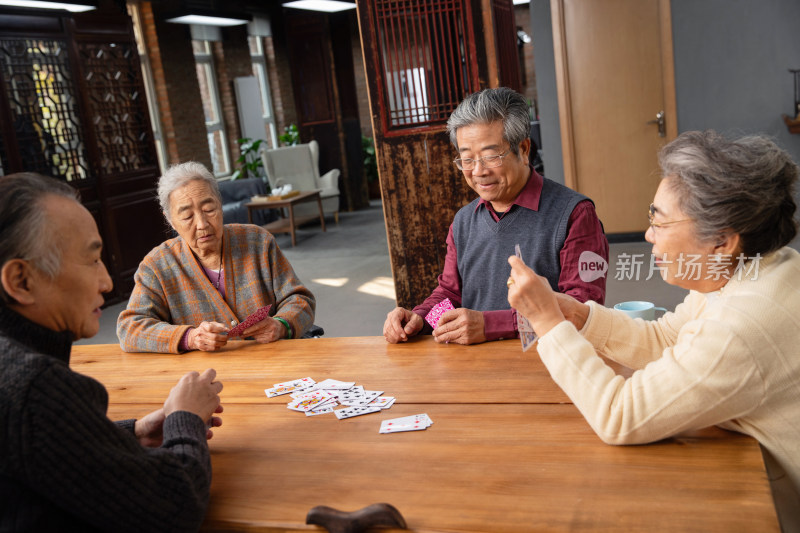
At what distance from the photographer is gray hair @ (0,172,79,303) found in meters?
1.17

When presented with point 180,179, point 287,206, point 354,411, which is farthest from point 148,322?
point 287,206

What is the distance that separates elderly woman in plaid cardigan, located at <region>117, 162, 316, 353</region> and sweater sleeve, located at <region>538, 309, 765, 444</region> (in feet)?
4.53

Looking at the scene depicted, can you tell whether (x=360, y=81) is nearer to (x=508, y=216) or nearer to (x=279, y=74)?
(x=279, y=74)

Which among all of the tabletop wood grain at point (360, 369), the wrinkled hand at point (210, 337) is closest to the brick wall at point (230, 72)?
the tabletop wood grain at point (360, 369)

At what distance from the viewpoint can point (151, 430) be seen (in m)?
1.62

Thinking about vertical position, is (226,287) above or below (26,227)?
below

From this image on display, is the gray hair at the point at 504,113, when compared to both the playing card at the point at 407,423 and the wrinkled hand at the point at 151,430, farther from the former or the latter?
the wrinkled hand at the point at 151,430

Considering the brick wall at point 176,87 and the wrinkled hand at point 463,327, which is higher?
the brick wall at point 176,87

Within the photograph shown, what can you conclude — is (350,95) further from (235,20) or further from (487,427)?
(487,427)

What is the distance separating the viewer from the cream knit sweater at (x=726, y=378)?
4.18 ft

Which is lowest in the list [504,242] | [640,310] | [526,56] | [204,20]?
[640,310]

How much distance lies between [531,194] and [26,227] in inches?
62.4

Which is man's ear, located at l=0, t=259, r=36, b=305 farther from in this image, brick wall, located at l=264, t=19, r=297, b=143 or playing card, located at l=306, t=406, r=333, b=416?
brick wall, located at l=264, t=19, r=297, b=143

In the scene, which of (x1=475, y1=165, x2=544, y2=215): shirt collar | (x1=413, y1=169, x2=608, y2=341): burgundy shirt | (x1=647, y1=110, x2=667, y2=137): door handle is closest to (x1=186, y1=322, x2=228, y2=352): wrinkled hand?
(x1=413, y1=169, x2=608, y2=341): burgundy shirt
